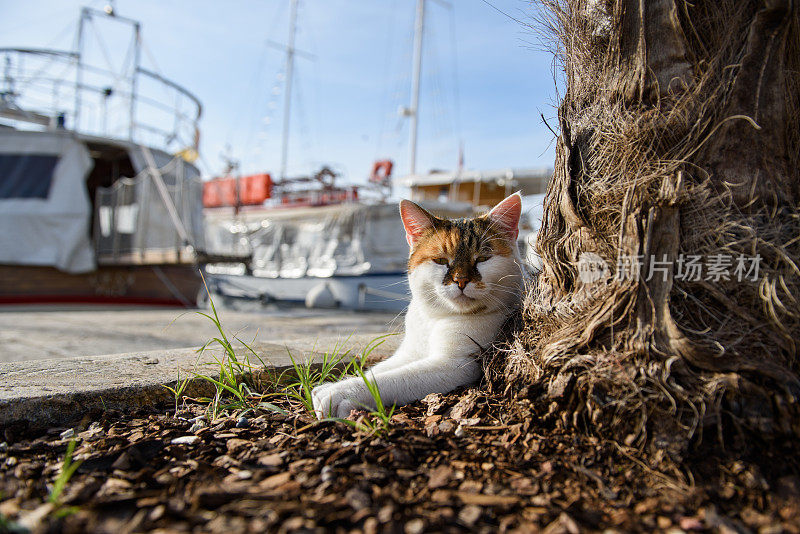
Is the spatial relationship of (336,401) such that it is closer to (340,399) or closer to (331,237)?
(340,399)

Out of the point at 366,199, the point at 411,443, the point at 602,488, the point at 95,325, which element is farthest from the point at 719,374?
the point at 366,199

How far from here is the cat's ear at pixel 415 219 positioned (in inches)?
88.0

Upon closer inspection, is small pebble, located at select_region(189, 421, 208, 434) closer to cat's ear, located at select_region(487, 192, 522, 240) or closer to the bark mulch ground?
the bark mulch ground

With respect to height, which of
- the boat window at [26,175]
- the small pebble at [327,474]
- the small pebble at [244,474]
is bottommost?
the small pebble at [244,474]

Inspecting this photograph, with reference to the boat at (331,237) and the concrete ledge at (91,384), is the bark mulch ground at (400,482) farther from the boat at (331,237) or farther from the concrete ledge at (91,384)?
the boat at (331,237)

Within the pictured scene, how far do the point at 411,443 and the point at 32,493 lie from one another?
3.19 feet

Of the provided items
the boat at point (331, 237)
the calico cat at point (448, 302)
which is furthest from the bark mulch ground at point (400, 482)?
the boat at point (331, 237)

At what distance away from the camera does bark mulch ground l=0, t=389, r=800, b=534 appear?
0.99 meters

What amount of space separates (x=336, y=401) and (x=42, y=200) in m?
9.74

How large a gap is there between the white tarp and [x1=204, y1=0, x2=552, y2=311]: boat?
104 inches

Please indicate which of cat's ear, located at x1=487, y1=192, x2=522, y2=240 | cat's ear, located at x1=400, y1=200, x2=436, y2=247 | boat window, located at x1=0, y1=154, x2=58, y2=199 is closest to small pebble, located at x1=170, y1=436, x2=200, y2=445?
cat's ear, located at x1=400, y1=200, x2=436, y2=247

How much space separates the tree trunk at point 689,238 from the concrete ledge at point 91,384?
4.02 feet

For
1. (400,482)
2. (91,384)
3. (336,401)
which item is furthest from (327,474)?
(91,384)

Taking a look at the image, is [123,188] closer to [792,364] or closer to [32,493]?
[32,493]
